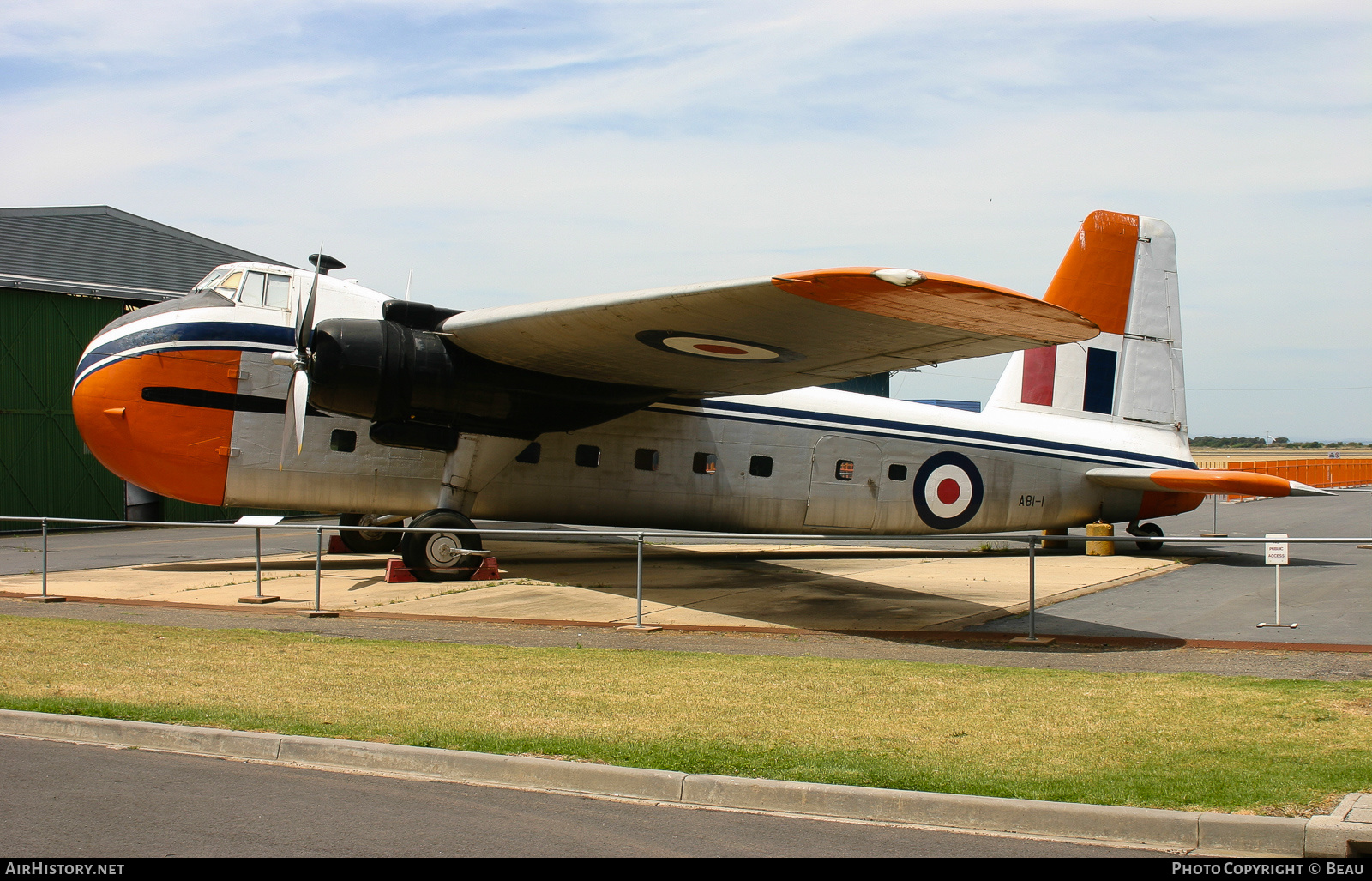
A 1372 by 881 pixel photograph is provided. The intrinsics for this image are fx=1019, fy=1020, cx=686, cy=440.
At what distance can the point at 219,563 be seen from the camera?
61.6 feet

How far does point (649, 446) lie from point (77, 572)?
9.95 m

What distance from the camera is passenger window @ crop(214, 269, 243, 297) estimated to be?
16078 millimetres

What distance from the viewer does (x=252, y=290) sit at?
16000 mm

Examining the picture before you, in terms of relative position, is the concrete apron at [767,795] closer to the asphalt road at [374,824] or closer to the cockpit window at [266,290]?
the asphalt road at [374,824]

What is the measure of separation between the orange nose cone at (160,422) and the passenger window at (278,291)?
3.32 ft

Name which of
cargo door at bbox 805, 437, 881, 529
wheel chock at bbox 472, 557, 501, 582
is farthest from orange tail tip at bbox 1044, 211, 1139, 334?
wheel chock at bbox 472, 557, 501, 582

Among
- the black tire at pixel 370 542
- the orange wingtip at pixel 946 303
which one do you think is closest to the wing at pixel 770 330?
the orange wingtip at pixel 946 303

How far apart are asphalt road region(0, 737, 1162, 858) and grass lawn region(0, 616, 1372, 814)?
1.68 ft

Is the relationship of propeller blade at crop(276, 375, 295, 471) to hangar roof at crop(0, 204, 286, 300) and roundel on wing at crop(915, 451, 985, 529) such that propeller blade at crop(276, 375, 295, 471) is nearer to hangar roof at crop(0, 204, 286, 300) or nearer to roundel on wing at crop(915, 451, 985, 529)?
roundel on wing at crop(915, 451, 985, 529)

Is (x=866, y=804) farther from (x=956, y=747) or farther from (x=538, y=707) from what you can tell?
(x=538, y=707)

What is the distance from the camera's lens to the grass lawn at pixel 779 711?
18.8 feet

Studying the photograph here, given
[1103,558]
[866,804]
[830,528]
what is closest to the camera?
[866,804]

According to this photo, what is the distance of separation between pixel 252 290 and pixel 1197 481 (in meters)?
16.7
